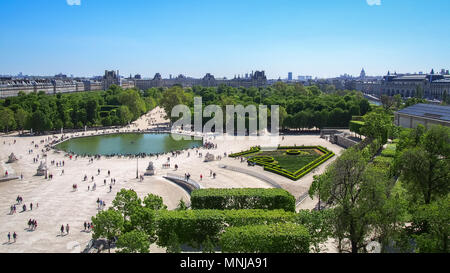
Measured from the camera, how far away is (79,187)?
122 ft

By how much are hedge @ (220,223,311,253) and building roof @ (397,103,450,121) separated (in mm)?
50251

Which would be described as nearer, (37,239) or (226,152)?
(37,239)

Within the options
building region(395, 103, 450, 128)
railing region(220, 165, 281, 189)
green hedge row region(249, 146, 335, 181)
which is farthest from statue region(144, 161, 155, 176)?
building region(395, 103, 450, 128)

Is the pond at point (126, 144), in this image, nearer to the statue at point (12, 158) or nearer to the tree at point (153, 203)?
the statue at point (12, 158)

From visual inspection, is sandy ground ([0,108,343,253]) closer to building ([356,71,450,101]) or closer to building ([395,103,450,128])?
building ([395,103,450,128])

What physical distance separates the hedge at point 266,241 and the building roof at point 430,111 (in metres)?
50.3

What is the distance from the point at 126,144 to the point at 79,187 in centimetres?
2647

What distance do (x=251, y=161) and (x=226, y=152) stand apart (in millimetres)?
8664

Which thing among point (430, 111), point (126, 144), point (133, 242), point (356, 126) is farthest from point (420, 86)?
point (133, 242)

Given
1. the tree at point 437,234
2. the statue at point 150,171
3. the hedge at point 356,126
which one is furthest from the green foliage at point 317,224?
the hedge at point 356,126

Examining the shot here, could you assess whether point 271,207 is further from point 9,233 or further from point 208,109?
point 208,109

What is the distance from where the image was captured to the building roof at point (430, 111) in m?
59.9
